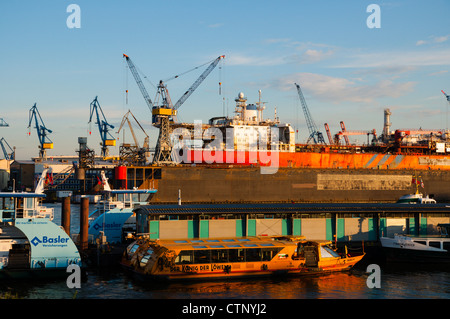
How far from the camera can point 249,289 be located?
33906 mm

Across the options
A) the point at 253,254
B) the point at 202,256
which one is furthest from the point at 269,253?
the point at 202,256

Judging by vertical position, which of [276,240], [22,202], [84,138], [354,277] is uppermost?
[84,138]

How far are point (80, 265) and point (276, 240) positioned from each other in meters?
14.2

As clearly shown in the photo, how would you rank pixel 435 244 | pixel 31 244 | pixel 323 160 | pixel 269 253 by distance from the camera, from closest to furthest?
1. pixel 31 244
2. pixel 269 253
3. pixel 435 244
4. pixel 323 160

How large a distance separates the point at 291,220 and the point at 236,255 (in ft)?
31.8

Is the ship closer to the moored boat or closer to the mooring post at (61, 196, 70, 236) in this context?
the mooring post at (61, 196, 70, 236)

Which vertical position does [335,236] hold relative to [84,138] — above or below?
below

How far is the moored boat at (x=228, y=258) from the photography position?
34656 millimetres

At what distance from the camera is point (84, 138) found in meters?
140

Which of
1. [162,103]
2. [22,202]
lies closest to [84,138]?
[162,103]

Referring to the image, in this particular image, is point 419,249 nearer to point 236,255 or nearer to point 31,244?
point 236,255

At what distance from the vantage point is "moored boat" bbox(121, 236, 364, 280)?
3466cm
